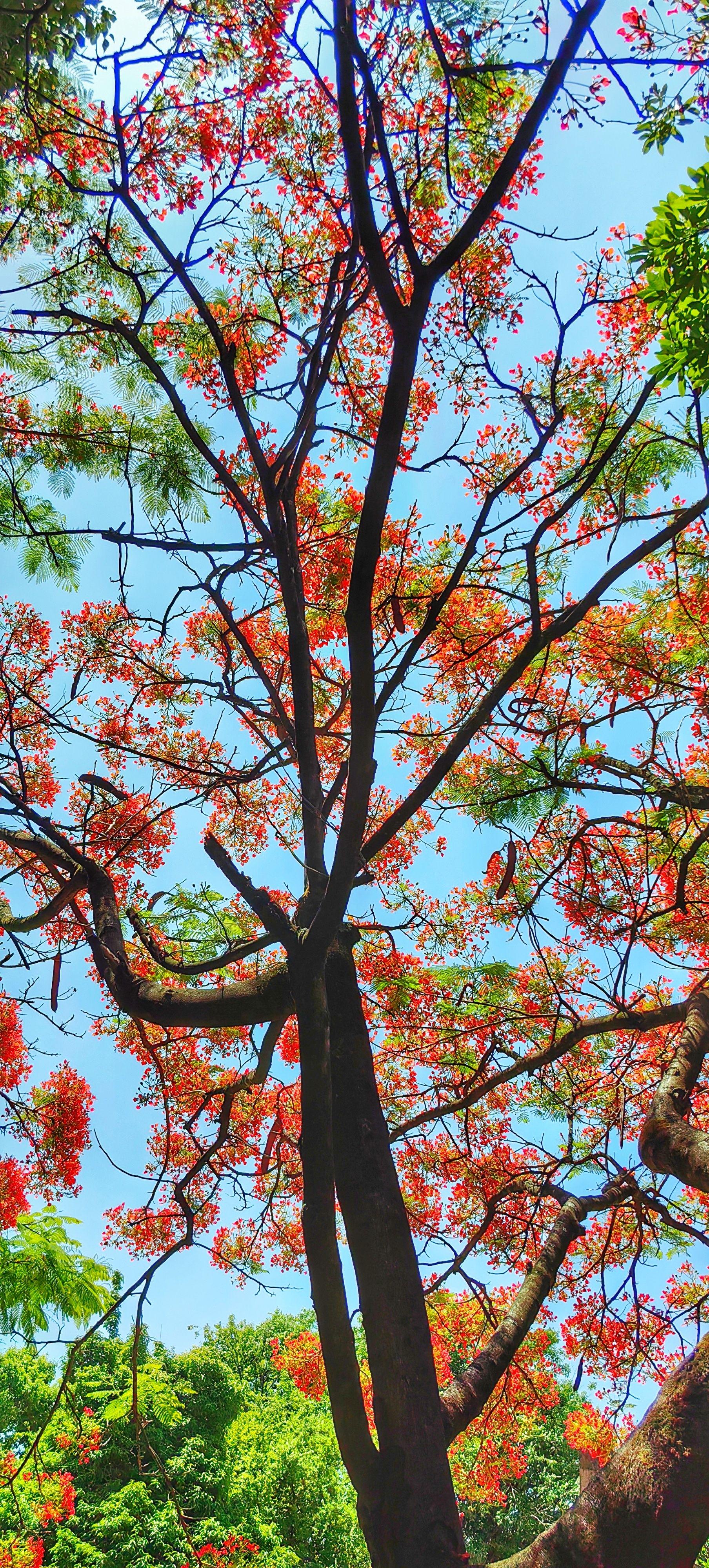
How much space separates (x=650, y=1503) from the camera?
2385 millimetres

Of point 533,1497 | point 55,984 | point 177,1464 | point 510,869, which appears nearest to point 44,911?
point 55,984

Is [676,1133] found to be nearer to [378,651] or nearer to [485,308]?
[378,651]

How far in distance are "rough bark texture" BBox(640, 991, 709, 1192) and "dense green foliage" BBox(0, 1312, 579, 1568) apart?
29.5 feet

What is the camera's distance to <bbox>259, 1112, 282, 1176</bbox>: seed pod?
4.16 m

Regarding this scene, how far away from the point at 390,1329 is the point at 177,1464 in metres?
12.5

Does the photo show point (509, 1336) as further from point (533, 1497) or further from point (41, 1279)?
point (533, 1497)

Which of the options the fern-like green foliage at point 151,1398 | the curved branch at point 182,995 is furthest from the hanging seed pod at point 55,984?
the fern-like green foliage at point 151,1398

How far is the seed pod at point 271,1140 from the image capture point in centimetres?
416

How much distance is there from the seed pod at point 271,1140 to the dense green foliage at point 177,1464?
784 centimetres

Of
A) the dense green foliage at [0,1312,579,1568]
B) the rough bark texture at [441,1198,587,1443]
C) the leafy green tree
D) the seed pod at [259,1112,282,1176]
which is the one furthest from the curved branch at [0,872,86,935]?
the leafy green tree

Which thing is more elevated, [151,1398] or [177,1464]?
[151,1398]

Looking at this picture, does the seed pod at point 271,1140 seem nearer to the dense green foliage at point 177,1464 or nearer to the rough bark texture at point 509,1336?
the rough bark texture at point 509,1336

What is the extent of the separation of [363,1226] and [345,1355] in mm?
494

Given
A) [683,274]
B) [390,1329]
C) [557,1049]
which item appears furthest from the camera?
[557,1049]
